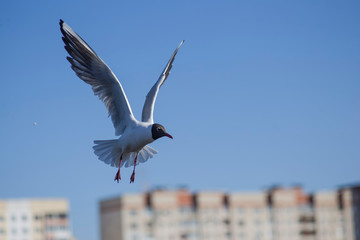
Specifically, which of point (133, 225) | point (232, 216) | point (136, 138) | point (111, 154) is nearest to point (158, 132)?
point (136, 138)

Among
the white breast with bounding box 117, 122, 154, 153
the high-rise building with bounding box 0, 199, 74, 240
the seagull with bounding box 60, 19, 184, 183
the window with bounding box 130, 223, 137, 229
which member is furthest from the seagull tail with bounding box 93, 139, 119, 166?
the high-rise building with bounding box 0, 199, 74, 240

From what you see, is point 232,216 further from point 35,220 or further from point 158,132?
point 158,132

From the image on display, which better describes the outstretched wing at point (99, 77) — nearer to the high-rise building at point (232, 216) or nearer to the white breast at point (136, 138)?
the white breast at point (136, 138)

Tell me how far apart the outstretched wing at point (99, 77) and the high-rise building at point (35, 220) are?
77586 mm

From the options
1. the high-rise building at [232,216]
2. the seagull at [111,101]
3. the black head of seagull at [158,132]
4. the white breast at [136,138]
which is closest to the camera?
the black head of seagull at [158,132]

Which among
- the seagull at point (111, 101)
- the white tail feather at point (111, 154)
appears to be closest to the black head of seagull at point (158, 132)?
the seagull at point (111, 101)

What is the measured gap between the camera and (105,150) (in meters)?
13.9

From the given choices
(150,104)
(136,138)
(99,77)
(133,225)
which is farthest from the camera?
(133,225)

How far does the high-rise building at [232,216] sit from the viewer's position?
87000 mm

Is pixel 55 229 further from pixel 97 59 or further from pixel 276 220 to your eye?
pixel 97 59

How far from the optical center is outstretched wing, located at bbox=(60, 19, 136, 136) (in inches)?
532

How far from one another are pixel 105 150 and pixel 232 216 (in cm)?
7647

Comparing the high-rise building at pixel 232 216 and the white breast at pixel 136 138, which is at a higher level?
the high-rise building at pixel 232 216

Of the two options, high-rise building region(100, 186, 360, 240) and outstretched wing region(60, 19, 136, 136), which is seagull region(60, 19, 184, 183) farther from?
high-rise building region(100, 186, 360, 240)
